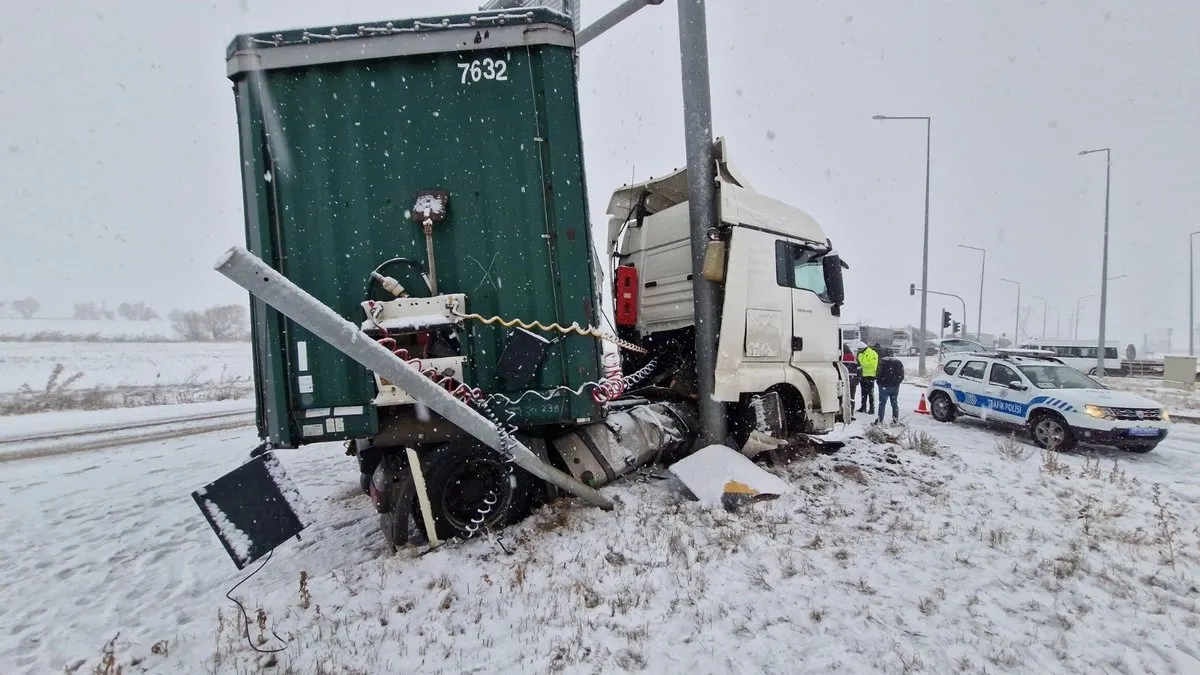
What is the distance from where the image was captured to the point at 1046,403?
8719 mm

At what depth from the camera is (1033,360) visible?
32.3ft

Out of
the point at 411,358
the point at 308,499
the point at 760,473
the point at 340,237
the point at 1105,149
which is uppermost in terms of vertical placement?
the point at 1105,149

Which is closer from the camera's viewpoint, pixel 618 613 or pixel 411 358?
pixel 618 613

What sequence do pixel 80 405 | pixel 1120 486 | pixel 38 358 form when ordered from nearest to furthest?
pixel 1120 486 < pixel 80 405 < pixel 38 358

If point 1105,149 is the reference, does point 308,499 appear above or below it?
below

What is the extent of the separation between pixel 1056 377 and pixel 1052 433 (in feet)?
4.12

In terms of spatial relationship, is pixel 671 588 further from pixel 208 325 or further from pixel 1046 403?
pixel 208 325

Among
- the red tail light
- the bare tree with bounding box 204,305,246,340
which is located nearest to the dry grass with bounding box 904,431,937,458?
the red tail light

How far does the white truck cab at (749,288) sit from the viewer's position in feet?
17.9

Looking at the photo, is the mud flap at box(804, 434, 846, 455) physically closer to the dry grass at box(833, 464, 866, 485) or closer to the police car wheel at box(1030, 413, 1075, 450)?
the dry grass at box(833, 464, 866, 485)

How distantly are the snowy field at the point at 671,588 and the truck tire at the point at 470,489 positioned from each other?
168 millimetres

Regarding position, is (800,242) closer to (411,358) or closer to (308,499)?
(411,358)

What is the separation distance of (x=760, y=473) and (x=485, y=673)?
3165 millimetres

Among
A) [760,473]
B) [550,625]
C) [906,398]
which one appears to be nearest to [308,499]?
[550,625]
